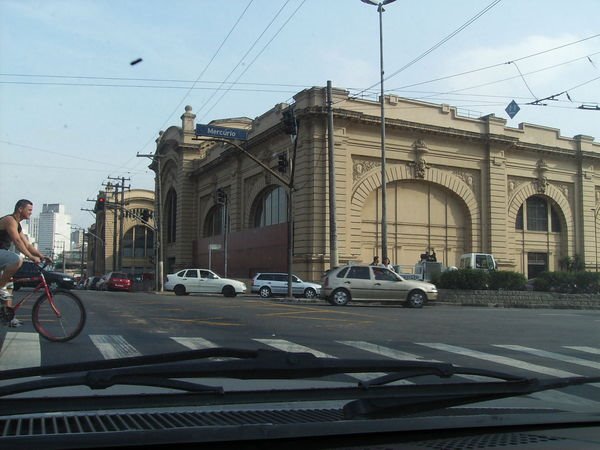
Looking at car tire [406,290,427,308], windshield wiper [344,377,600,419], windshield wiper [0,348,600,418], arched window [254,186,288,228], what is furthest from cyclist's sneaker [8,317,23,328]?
arched window [254,186,288,228]

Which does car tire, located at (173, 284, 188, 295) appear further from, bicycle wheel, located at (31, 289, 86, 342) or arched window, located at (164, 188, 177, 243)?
arched window, located at (164, 188, 177, 243)

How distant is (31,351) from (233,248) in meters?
39.9

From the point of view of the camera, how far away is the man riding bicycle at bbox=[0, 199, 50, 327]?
7.72 metres

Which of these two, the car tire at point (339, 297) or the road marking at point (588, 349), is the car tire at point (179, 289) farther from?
the road marking at point (588, 349)

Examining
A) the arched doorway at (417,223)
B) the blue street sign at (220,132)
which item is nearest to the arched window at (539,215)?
the arched doorway at (417,223)

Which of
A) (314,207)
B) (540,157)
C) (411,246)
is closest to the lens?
(314,207)

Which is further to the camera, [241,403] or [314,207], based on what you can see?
[314,207]

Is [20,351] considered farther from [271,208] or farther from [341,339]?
[271,208]

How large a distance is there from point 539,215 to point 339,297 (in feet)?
98.7

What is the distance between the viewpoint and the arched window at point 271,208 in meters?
42.1

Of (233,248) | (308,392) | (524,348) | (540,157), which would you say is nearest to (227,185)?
(233,248)

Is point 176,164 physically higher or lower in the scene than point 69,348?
higher

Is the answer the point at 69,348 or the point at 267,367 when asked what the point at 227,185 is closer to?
the point at 69,348

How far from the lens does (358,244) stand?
125 ft
